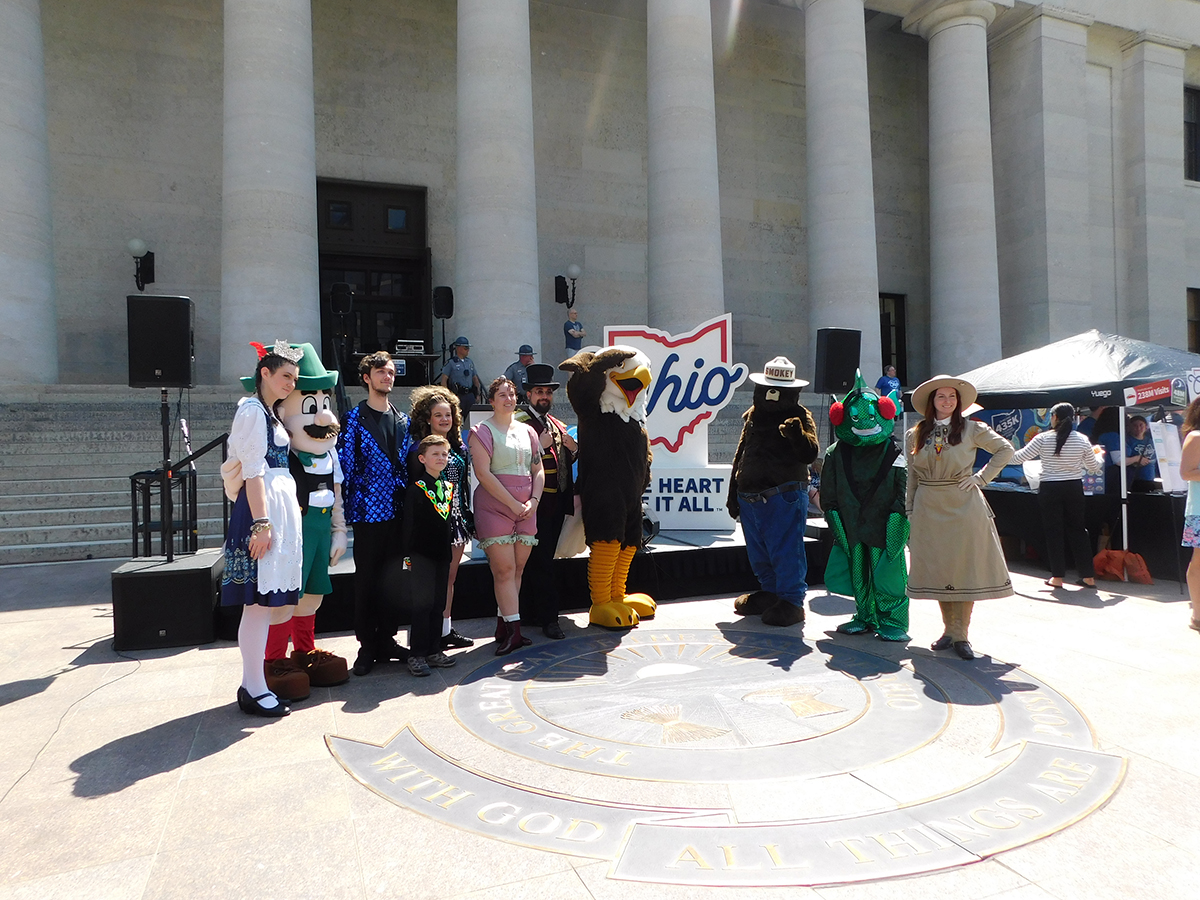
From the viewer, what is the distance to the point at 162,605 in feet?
18.5

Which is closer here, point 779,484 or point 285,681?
point 285,681

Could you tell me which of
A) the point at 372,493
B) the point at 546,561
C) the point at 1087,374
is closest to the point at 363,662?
the point at 372,493

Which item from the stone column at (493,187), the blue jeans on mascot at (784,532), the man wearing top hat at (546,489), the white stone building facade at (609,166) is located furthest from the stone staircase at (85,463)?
the blue jeans on mascot at (784,532)

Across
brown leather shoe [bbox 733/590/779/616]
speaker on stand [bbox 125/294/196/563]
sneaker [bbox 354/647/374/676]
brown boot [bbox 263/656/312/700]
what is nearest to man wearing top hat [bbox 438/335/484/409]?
speaker on stand [bbox 125/294/196/563]

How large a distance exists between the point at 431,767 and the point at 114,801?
1.27m

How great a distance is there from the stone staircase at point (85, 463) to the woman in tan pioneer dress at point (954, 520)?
773 cm

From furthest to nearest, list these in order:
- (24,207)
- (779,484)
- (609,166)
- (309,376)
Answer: (609,166), (24,207), (779,484), (309,376)

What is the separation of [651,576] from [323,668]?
10.3 feet

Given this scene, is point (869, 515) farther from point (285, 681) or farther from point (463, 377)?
point (463, 377)

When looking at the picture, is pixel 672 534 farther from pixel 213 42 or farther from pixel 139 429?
pixel 213 42

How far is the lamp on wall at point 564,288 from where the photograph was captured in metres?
18.7

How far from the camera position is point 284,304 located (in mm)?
13328

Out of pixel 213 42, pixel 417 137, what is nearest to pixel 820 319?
pixel 417 137

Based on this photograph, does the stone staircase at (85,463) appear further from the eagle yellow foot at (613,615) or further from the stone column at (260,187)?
the eagle yellow foot at (613,615)
